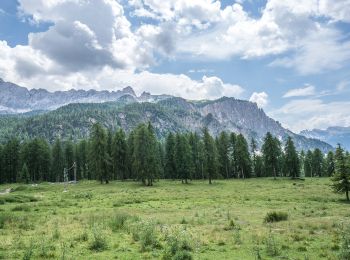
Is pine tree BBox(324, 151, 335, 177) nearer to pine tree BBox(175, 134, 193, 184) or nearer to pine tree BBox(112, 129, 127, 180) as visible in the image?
pine tree BBox(175, 134, 193, 184)

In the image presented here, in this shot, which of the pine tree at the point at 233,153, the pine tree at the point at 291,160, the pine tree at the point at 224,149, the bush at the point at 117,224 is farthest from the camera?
the pine tree at the point at 224,149

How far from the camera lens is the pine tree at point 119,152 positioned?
10769 cm

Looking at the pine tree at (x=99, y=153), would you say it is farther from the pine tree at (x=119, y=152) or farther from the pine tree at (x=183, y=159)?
the pine tree at (x=183, y=159)

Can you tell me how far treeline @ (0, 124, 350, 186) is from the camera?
92.4 m

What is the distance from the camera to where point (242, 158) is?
116 metres

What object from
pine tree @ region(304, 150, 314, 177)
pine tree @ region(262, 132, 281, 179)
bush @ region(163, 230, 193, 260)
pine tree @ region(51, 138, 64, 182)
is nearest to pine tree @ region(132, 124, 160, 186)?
pine tree @ region(262, 132, 281, 179)

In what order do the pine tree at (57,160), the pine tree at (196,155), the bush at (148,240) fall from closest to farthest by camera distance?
the bush at (148,240) → the pine tree at (196,155) → the pine tree at (57,160)

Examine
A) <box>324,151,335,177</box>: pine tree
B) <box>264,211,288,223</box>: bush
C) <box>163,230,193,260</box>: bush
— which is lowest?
<box>264,211,288,223</box>: bush

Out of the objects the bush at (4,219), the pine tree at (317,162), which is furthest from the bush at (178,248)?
the pine tree at (317,162)

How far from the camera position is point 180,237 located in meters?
19.3

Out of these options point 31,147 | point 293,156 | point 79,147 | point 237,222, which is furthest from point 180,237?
point 79,147

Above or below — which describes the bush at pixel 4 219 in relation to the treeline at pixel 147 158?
below

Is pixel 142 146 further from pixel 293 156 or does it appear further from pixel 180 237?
pixel 180 237

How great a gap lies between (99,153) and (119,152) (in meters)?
15.8
